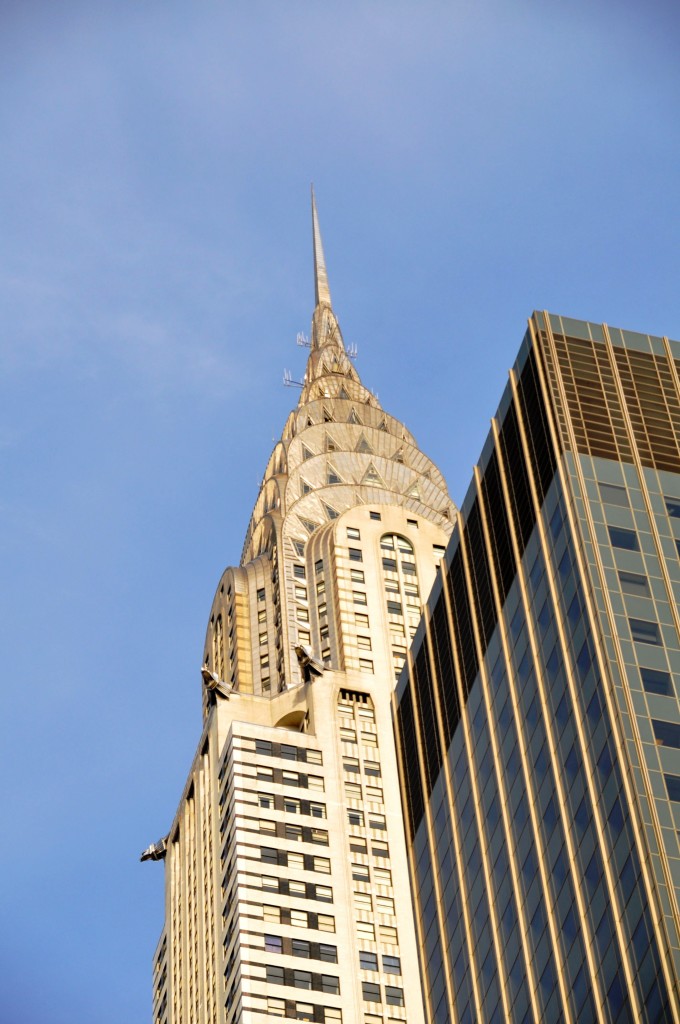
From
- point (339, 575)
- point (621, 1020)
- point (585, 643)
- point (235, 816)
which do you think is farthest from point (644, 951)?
point (339, 575)

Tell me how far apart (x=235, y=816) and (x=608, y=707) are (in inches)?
2784

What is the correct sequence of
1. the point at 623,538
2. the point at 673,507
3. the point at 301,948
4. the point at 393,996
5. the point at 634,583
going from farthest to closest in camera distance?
the point at 301,948 < the point at 393,996 < the point at 673,507 < the point at 623,538 < the point at 634,583

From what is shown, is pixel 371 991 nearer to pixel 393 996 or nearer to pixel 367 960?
pixel 393 996

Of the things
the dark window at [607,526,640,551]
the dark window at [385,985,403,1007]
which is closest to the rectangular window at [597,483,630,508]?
the dark window at [607,526,640,551]

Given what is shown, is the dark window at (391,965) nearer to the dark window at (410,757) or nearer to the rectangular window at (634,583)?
the dark window at (410,757)

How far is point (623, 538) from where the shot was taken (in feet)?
357

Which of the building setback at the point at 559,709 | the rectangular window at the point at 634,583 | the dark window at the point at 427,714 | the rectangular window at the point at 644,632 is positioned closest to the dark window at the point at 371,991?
the building setback at the point at 559,709

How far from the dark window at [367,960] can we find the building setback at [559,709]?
25.5m

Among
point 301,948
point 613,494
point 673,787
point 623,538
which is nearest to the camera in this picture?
point 673,787

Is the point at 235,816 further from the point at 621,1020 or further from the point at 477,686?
the point at 621,1020

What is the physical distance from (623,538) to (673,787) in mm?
17613

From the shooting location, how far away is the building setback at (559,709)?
3740 inches

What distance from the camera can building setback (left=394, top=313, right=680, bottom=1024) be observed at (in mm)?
95000

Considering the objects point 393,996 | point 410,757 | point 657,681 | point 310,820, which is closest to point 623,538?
point 657,681
